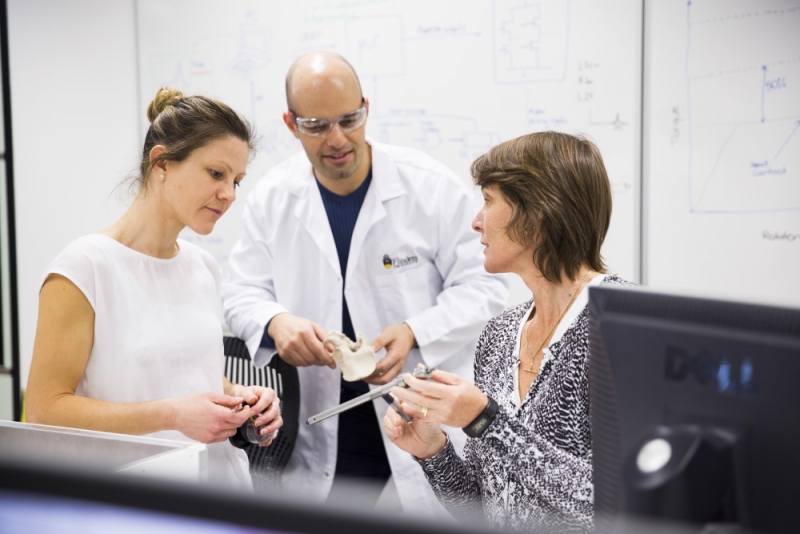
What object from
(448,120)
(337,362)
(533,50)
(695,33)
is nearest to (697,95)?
(695,33)

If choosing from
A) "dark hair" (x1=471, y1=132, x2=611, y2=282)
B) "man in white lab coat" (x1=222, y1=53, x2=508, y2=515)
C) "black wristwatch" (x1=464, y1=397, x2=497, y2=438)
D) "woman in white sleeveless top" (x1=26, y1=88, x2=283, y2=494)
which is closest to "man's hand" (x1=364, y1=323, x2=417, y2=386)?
"man in white lab coat" (x1=222, y1=53, x2=508, y2=515)

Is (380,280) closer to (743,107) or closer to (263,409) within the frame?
(263,409)

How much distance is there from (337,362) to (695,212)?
1333mm

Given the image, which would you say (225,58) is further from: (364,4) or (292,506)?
(292,506)

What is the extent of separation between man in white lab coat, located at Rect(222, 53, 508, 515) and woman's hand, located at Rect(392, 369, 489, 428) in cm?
82

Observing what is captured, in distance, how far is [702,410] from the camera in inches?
28.2

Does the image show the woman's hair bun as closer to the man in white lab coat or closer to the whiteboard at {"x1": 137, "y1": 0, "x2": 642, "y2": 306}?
the man in white lab coat

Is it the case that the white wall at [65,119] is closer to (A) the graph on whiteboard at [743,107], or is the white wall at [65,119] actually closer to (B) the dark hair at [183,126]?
(B) the dark hair at [183,126]

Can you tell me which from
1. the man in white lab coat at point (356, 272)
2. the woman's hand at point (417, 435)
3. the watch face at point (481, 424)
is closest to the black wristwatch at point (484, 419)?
the watch face at point (481, 424)

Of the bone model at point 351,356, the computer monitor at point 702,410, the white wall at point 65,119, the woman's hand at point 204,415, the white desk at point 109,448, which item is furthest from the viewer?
the white wall at point 65,119

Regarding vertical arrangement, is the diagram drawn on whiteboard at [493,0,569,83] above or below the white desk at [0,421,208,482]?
above

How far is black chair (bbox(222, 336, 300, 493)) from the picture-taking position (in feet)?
7.31

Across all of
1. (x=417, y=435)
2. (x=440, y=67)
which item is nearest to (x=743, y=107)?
(x=440, y=67)

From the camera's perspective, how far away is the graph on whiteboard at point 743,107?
2.31 metres
